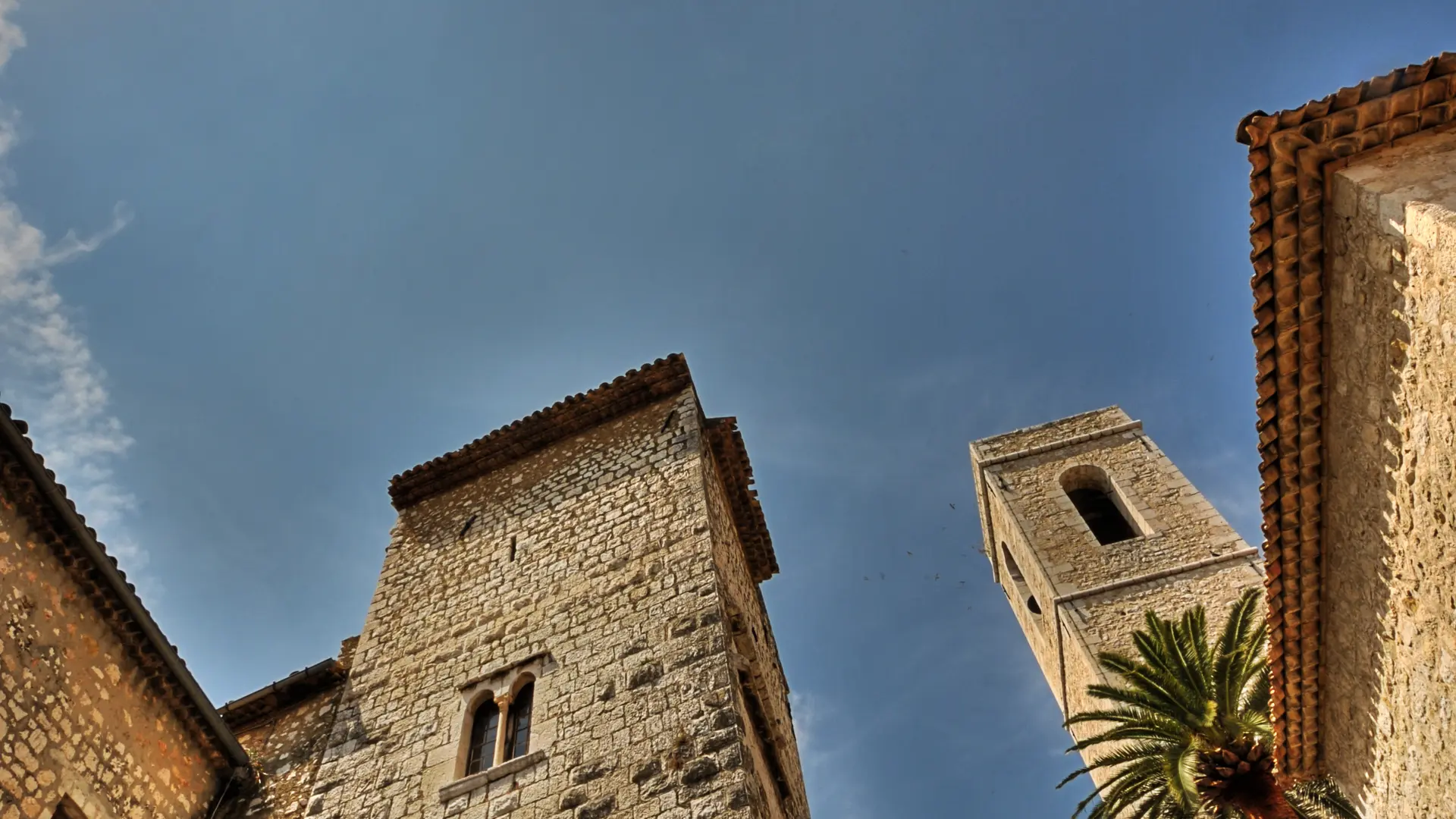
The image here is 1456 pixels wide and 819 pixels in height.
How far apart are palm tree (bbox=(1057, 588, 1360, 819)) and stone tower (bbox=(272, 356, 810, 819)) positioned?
4.60m

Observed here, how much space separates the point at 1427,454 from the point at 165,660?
11.2 meters

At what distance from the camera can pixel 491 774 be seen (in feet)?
26.0

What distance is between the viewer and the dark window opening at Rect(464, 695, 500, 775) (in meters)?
8.36

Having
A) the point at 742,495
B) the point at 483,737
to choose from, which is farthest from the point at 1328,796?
the point at 483,737

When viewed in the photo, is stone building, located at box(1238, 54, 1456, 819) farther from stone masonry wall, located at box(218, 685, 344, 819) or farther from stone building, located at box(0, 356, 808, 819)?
stone masonry wall, located at box(218, 685, 344, 819)

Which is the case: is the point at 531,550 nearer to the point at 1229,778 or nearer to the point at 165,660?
the point at 165,660

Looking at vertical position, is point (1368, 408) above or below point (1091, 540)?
below

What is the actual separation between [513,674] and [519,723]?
55 centimetres

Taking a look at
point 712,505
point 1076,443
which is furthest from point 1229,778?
point 1076,443

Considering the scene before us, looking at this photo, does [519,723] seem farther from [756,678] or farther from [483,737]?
[756,678]

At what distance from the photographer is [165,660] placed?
9.23m

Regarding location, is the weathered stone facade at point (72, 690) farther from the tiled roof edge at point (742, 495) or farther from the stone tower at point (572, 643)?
the tiled roof edge at point (742, 495)

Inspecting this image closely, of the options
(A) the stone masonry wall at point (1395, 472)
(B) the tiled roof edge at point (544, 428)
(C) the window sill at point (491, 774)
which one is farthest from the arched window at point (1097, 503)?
(C) the window sill at point (491, 774)

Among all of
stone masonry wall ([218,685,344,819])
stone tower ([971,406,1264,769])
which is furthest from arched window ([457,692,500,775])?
stone tower ([971,406,1264,769])
